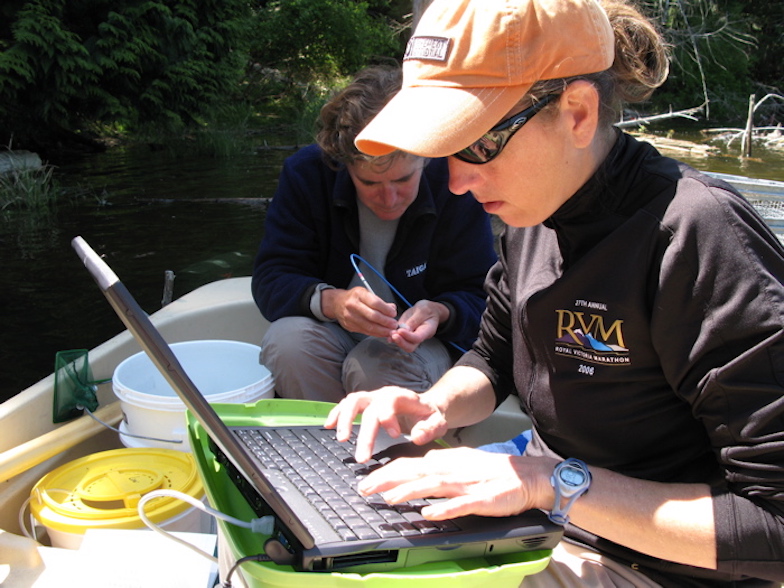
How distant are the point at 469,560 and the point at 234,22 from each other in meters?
10.2

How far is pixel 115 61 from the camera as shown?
29.1ft

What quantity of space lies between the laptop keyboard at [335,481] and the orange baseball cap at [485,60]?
55 centimetres

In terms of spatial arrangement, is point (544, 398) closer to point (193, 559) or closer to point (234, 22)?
point (193, 559)

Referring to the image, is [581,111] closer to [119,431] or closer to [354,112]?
[354,112]

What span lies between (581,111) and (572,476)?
1.80ft

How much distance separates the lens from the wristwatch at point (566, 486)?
3.33 feet

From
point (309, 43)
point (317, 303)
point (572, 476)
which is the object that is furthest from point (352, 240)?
point (309, 43)

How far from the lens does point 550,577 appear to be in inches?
45.3

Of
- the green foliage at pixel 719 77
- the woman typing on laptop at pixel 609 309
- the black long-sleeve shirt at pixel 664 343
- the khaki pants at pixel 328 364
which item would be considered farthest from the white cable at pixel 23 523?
the green foliage at pixel 719 77

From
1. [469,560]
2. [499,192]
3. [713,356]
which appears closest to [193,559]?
[469,560]

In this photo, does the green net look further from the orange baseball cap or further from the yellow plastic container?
the orange baseball cap

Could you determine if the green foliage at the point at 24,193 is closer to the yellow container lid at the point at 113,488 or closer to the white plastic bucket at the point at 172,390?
the white plastic bucket at the point at 172,390

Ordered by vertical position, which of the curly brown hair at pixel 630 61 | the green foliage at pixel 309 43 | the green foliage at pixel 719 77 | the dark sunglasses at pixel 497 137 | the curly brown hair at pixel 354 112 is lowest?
the green foliage at pixel 719 77

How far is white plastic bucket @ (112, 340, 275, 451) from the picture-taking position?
73.7 inches
